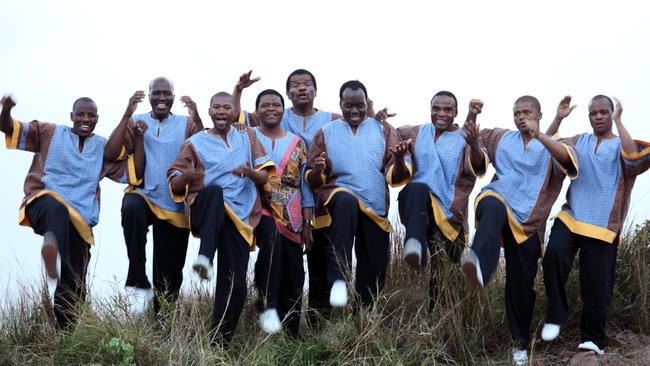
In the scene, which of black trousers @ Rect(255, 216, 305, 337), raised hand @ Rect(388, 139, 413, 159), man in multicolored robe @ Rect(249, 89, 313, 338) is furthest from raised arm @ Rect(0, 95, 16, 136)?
raised hand @ Rect(388, 139, 413, 159)

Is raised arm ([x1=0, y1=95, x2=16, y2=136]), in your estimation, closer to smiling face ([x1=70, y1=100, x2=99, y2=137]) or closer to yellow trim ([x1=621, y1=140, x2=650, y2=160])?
smiling face ([x1=70, y1=100, x2=99, y2=137])

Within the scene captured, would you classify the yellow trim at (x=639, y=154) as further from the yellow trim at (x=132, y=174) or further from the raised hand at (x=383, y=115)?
the yellow trim at (x=132, y=174)

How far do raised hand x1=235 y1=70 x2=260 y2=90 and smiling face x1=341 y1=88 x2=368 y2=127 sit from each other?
0.86m

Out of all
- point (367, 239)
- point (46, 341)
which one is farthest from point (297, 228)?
point (46, 341)

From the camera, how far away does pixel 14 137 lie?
25.3 feet

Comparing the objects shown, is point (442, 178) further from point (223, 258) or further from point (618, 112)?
point (223, 258)

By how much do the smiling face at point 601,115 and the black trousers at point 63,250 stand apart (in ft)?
14.7

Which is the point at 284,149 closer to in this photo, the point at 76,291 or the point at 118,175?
the point at 118,175

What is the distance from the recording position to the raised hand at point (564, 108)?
765 centimetres

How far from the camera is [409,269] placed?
834 centimetres

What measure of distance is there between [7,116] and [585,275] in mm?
5060

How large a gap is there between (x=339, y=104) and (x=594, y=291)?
2.70 meters

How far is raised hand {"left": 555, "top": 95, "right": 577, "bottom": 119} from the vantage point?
7.65 meters

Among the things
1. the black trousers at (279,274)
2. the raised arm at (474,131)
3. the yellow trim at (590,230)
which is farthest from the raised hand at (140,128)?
the yellow trim at (590,230)
